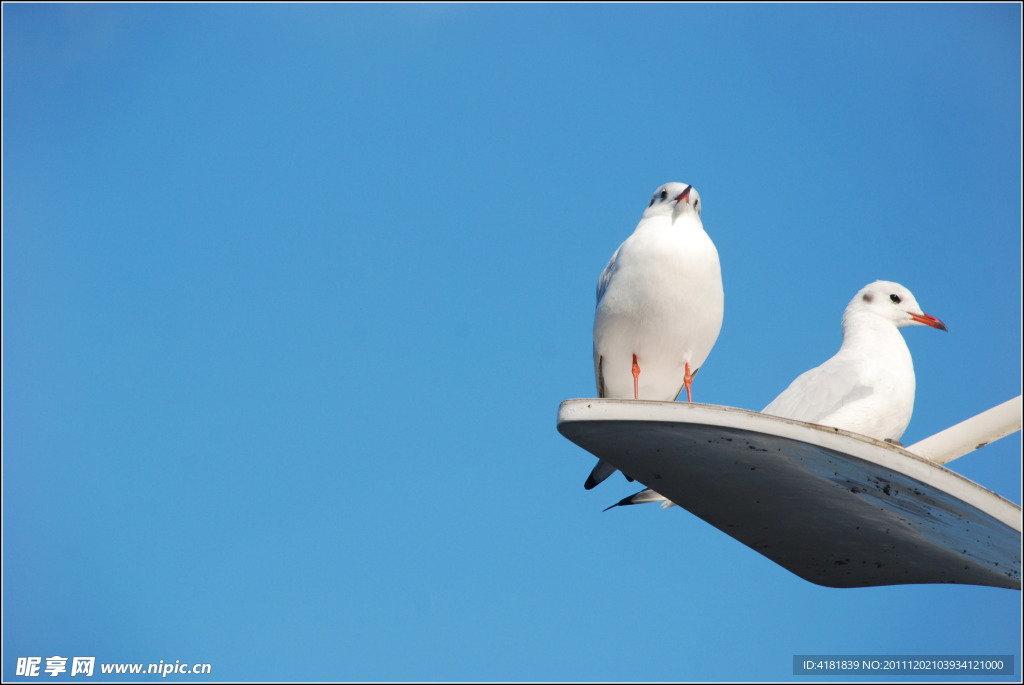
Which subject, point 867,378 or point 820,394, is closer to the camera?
point 867,378

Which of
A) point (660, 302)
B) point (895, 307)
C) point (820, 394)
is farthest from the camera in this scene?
point (895, 307)

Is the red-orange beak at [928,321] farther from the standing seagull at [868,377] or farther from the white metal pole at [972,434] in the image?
the white metal pole at [972,434]

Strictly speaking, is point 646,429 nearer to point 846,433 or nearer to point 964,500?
point 846,433

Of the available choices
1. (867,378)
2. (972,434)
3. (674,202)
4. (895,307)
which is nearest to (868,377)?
(867,378)

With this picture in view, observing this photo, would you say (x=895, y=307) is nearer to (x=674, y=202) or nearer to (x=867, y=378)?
(x=867, y=378)

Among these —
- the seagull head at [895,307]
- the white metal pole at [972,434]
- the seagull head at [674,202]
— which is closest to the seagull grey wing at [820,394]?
the seagull head at [895,307]

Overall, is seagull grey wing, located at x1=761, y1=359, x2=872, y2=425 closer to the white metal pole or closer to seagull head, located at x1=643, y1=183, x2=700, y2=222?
the white metal pole

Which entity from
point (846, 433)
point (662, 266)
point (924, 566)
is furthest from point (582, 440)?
point (924, 566)
